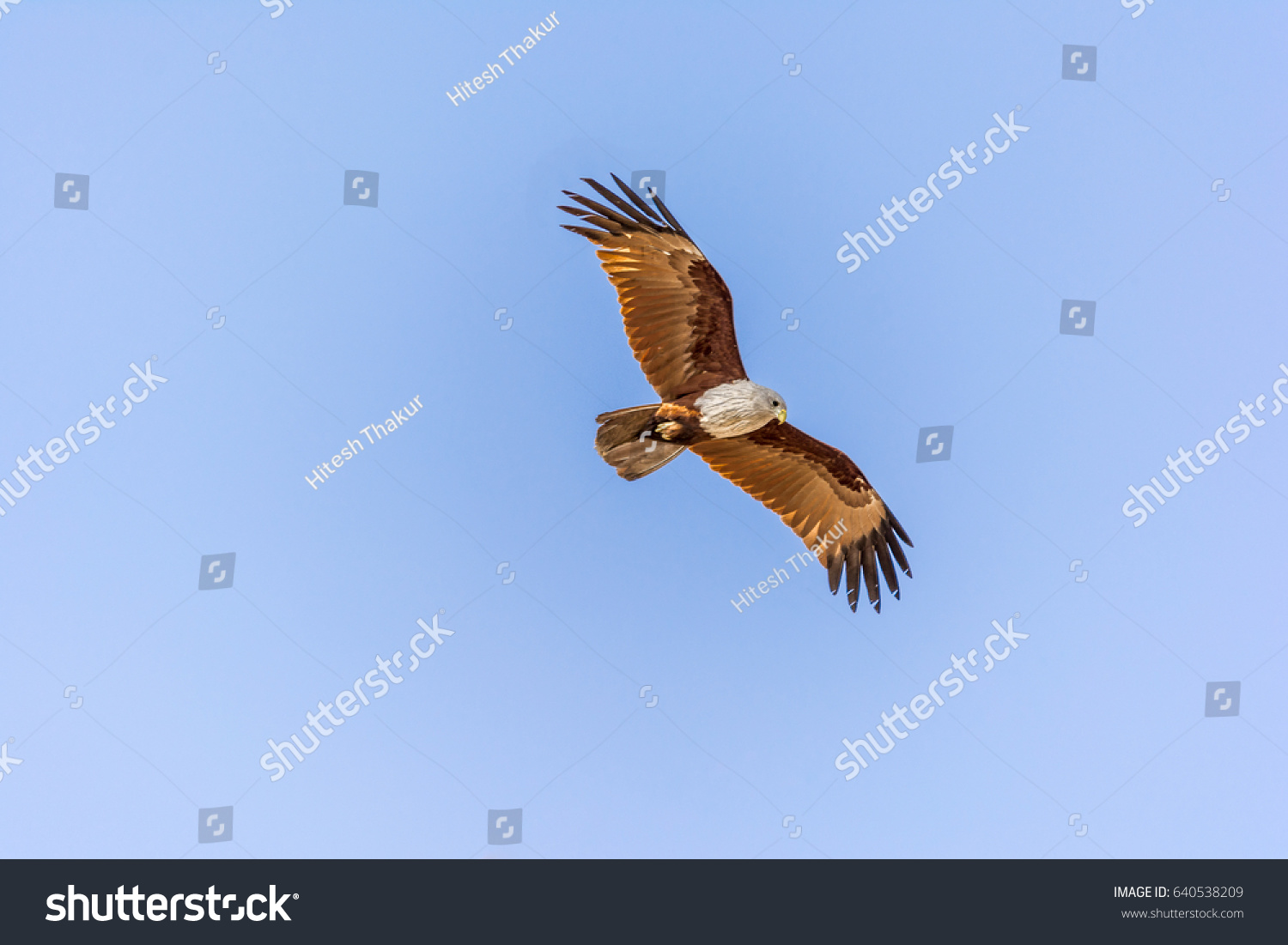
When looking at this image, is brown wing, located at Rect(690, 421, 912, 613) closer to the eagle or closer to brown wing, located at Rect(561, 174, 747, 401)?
the eagle

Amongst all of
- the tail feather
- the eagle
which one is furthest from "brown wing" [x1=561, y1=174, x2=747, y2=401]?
the tail feather

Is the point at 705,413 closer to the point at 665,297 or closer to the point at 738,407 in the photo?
the point at 738,407

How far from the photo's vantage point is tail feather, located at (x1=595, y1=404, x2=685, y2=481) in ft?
20.4

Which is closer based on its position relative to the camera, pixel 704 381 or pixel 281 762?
pixel 704 381

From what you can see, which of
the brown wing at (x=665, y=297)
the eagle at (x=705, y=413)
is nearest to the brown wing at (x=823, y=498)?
the eagle at (x=705, y=413)

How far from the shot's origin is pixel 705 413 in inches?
251

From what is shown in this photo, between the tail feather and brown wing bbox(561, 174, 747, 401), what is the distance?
1.42 ft

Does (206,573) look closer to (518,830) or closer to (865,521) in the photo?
(518,830)

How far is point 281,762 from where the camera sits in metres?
7.48

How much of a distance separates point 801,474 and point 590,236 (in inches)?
79.6

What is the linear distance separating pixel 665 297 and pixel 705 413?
761 mm

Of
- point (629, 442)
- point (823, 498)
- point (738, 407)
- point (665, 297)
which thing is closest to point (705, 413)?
point (738, 407)

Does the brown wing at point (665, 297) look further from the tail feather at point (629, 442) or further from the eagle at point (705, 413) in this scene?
the tail feather at point (629, 442)
